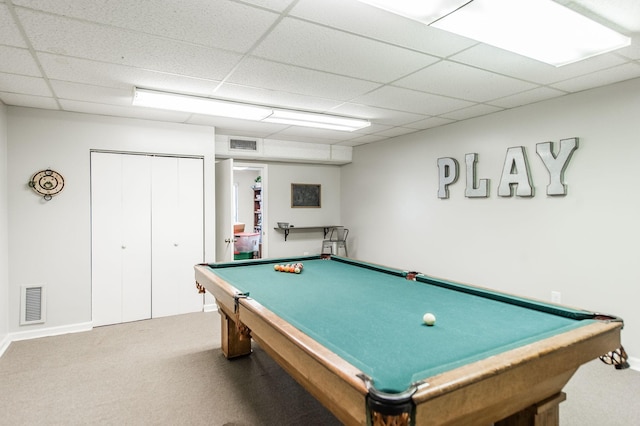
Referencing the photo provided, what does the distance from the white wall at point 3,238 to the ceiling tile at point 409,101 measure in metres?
3.37

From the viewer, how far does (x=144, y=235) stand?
13.7 feet

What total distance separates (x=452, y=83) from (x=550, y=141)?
125cm

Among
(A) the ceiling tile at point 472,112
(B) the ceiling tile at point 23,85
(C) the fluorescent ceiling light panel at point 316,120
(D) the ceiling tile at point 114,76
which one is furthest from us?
(C) the fluorescent ceiling light panel at point 316,120

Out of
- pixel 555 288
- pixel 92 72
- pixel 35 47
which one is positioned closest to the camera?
pixel 35 47

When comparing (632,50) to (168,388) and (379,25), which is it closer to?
(379,25)

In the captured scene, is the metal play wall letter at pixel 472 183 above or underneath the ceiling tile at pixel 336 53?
underneath

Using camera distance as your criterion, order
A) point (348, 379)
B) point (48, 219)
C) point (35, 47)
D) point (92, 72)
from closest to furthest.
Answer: point (348, 379)
point (35, 47)
point (92, 72)
point (48, 219)

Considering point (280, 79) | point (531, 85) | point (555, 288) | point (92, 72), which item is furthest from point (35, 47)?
point (555, 288)

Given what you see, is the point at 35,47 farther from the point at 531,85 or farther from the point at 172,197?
the point at 531,85

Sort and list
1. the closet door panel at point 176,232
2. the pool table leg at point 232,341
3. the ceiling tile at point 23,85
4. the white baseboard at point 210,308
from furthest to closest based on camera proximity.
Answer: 1. the white baseboard at point 210,308
2. the closet door panel at point 176,232
3. the pool table leg at point 232,341
4. the ceiling tile at point 23,85

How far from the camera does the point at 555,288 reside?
336cm

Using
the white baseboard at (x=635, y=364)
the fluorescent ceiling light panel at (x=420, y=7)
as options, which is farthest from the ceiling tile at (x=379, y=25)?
the white baseboard at (x=635, y=364)

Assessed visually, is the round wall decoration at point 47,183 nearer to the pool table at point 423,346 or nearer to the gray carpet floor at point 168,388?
the gray carpet floor at point 168,388

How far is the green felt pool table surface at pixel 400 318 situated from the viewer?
1.31 metres
